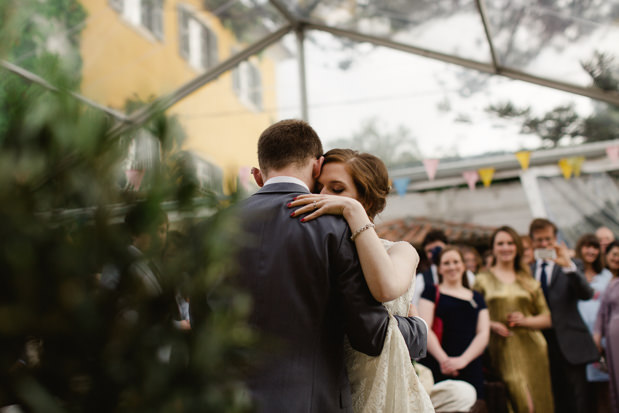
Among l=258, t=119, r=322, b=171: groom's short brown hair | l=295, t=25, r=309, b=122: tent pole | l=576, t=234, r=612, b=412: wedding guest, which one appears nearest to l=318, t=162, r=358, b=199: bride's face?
l=258, t=119, r=322, b=171: groom's short brown hair

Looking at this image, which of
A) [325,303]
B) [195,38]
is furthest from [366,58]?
[325,303]

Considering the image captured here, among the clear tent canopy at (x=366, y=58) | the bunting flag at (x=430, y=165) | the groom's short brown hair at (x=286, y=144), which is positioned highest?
the clear tent canopy at (x=366, y=58)

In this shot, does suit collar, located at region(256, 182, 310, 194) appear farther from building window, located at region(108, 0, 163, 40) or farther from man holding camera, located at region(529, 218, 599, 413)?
building window, located at region(108, 0, 163, 40)

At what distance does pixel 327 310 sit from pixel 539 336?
3565 mm

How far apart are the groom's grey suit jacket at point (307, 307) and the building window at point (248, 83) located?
5.05m

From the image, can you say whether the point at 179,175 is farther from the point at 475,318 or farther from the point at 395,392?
the point at 475,318

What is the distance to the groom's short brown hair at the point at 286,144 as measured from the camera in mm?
1776

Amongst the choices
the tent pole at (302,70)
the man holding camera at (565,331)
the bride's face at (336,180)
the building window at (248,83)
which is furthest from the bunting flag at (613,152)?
the bride's face at (336,180)

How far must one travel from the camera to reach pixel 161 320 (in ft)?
2.00

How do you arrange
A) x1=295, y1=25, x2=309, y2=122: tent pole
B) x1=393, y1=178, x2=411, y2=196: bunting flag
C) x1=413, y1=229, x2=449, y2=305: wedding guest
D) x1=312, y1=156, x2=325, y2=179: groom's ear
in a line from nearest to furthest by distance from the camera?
1. x1=312, y1=156, x2=325, y2=179: groom's ear
2. x1=413, y1=229, x2=449, y2=305: wedding guest
3. x1=295, y1=25, x2=309, y2=122: tent pole
4. x1=393, y1=178, x2=411, y2=196: bunting flag

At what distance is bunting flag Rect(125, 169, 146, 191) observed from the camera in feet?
2.01

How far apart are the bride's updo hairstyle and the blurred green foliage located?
1339mm

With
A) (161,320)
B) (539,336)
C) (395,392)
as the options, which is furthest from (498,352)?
(161,320)

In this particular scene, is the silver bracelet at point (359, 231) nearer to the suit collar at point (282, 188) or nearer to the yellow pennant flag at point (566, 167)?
the suit collar at point (282, 188)
